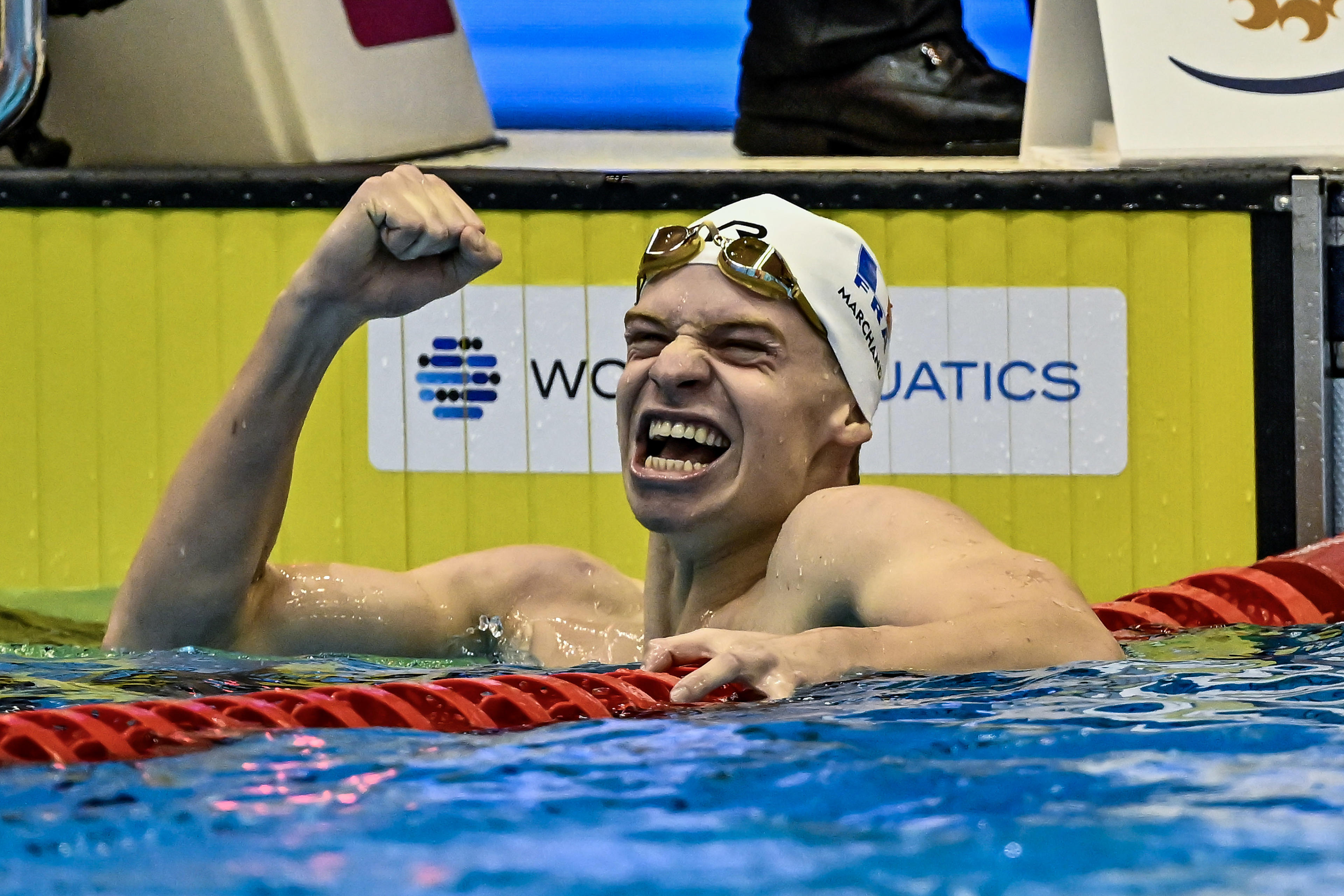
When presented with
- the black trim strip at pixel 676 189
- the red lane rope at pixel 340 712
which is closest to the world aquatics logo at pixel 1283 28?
the black trim strip at pixel 676 189

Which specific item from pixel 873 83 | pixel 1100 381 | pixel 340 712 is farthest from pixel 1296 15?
pixel 340 712

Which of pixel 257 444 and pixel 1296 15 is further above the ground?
pixel 1296 15

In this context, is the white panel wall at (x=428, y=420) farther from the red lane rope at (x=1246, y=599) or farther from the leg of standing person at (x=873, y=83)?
the red lane rope at (x=1246, y=599)

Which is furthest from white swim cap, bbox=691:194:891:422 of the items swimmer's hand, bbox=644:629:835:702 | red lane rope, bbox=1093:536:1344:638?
swimmer's hand, bbox=644:629:835:702

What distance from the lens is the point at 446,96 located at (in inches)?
177

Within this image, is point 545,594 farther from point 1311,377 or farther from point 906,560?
point 1311,377

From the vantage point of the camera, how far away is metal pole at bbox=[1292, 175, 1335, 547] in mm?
3604

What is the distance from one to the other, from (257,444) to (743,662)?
106 cm

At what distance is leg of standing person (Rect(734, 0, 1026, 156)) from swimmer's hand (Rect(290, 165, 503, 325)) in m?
2.16

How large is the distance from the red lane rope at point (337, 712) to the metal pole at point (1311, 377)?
204 centimetres

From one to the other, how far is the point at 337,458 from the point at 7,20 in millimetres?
1269

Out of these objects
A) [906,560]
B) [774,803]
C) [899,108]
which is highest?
[899,108]

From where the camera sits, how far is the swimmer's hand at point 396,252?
93.4 inches

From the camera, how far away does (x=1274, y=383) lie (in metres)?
3.63
